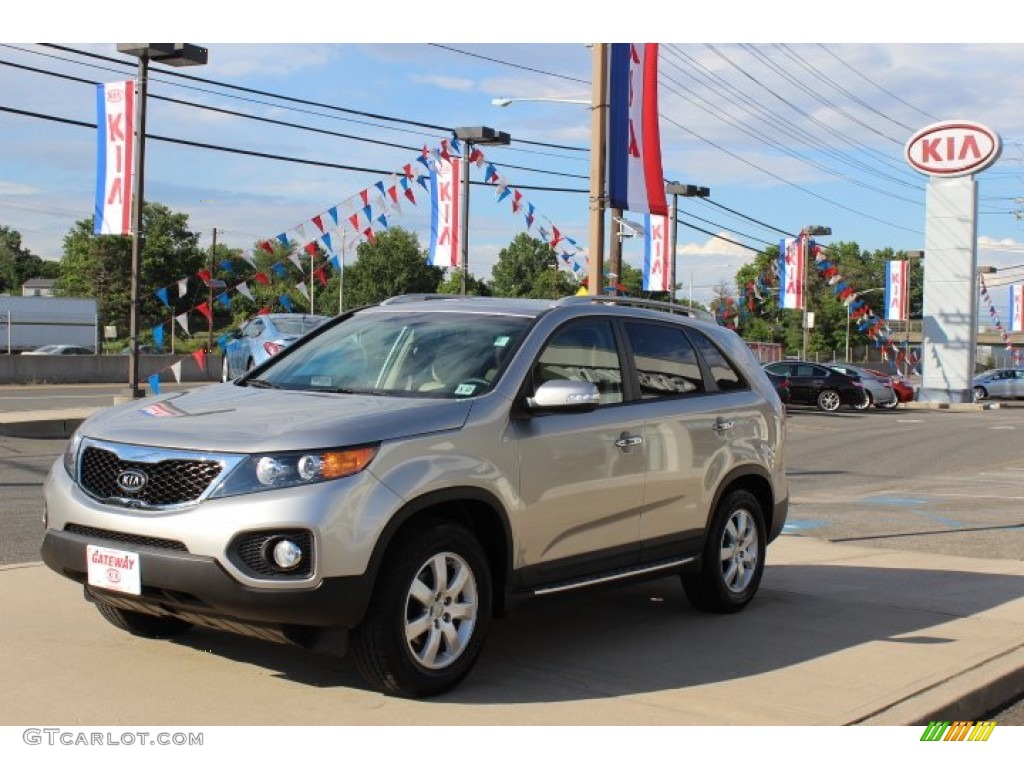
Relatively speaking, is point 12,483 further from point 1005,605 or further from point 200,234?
point 200,234

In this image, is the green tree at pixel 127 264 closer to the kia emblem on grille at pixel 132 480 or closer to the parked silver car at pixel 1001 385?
the parked silver car at pixel 1001 385

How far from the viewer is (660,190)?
19.5m

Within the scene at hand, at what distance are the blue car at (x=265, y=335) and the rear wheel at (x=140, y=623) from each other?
15.9 meters

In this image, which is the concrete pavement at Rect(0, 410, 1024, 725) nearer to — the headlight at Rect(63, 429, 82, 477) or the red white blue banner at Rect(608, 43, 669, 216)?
the headlight at Rect(63, 429, 82, 477)

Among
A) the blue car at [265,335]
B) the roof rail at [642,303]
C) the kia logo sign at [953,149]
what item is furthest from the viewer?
the kia logo sign at [953,149]

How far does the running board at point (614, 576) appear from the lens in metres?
5.67

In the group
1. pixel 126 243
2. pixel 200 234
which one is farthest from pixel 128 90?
pixel 200 234

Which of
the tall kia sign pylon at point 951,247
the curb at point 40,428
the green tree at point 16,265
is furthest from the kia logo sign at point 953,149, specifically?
the green tree at point 16,265

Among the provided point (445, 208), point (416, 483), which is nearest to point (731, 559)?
point (416, 483)

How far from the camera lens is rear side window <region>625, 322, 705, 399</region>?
6492 millimetres

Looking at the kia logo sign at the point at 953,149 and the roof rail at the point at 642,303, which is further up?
the kia logo sign at the point at 953,149

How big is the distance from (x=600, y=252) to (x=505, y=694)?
14995 mm

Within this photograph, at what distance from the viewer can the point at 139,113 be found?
20391 mm

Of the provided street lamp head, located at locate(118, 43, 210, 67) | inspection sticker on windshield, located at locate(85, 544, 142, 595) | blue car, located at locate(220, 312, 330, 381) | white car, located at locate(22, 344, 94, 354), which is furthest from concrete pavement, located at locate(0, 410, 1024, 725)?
white car, located at locate(22, 344, 94, 354)
